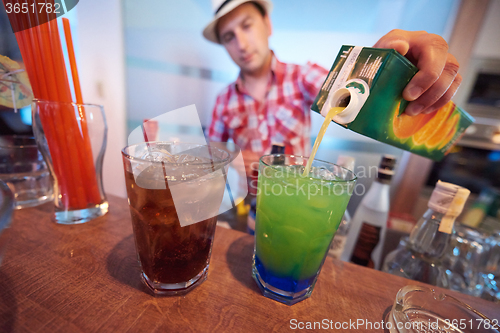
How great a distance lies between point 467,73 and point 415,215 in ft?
3.59

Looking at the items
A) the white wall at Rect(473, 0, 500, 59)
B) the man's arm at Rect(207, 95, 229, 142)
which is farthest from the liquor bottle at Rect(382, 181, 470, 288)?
the white wall at Rect(473, 0, 500, 59)

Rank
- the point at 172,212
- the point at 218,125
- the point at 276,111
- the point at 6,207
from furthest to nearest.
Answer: the point at 218,125, the point at 276,111, the point at 172,212, the point at 6,207

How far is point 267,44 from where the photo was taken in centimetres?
130

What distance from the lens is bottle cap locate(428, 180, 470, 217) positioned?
48cm

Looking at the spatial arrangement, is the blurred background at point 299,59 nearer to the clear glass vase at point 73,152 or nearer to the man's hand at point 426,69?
the clear glass vase at point 73,152

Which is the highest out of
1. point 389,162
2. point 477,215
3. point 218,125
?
point 389,162

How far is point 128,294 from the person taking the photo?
361 millimetres

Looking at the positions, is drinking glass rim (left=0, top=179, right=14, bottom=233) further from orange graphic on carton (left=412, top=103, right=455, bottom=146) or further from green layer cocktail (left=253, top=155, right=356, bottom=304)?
orange graphic on carton (left=412, top=103, right=455, bottom=146)

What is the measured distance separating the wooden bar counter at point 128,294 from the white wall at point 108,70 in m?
1.11

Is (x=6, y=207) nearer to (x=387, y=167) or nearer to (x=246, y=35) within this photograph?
(x=387, y=167)

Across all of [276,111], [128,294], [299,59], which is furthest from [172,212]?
[299,59]

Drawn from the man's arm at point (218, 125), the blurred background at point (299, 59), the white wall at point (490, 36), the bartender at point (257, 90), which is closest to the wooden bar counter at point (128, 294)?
the bartender at point (257, 90)

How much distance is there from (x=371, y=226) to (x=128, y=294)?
0.71 meters

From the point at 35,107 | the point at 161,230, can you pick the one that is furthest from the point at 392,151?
the point at 35,107
